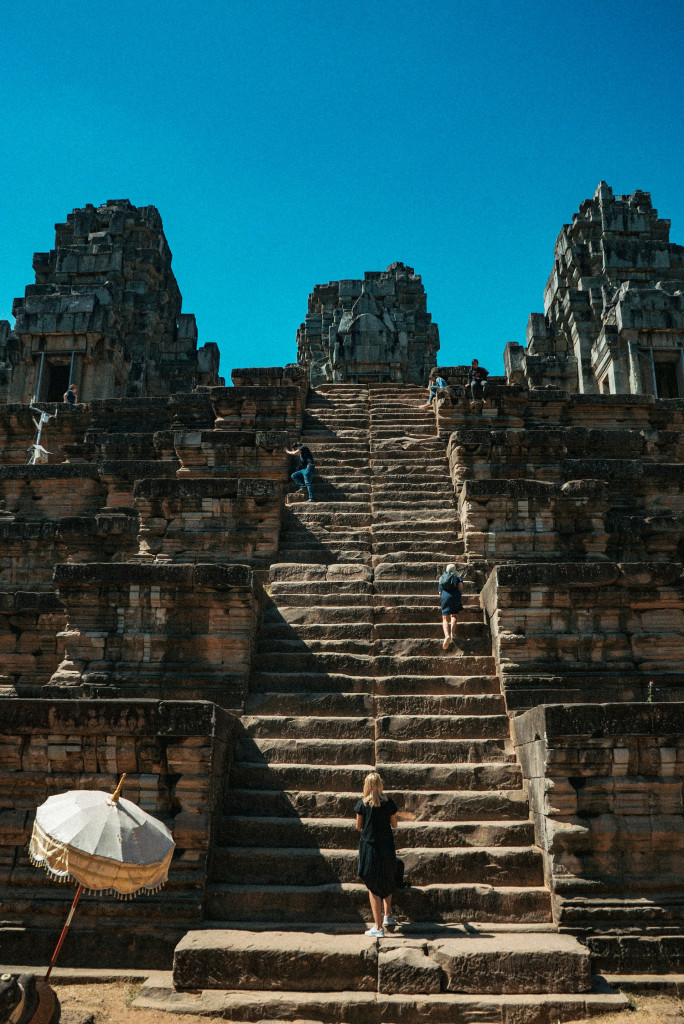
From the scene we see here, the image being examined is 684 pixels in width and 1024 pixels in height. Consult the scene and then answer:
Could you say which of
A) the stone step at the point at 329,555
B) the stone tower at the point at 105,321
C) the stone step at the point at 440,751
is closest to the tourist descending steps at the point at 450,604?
the stone step at the point at 440,751

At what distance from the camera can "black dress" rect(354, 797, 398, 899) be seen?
5961mm

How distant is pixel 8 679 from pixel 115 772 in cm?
364

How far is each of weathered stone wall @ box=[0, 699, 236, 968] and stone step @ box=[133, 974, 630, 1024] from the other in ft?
2.29

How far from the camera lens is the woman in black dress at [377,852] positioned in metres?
5.96

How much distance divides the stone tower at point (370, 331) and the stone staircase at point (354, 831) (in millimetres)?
14922

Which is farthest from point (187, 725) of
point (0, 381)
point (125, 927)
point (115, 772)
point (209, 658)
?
point (0, 381)

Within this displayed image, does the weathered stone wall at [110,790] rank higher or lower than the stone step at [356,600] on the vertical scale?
lower

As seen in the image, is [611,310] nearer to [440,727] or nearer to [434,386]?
[434,386]

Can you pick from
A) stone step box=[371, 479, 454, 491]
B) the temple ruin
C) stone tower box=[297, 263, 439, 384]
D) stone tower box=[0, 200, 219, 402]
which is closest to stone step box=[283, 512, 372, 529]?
the temple ruin

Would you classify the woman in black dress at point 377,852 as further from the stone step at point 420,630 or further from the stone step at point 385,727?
the stone step at point 420,630

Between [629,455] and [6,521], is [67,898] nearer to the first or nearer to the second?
[6,521]

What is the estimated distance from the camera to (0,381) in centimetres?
2666

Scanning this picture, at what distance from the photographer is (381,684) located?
27.4 ft

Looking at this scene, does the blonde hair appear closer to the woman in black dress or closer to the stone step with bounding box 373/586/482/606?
the woman in black dress
